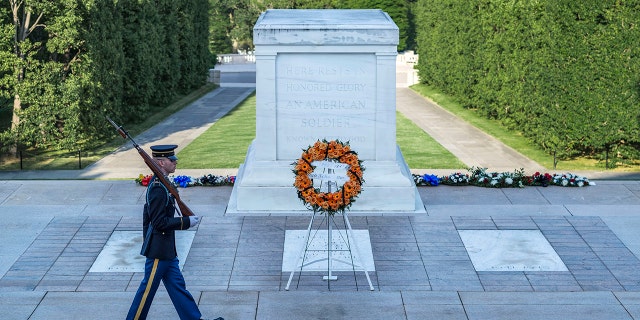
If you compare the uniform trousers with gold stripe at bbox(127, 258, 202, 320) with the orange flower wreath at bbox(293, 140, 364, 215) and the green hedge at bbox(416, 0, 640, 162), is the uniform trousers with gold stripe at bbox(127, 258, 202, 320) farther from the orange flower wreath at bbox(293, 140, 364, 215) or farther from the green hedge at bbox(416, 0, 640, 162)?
the green hedge at bbox(416, 0, 640, 162)

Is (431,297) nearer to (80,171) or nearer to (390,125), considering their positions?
(390,125)

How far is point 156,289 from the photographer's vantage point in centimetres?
918

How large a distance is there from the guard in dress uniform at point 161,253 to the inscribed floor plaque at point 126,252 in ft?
7.65

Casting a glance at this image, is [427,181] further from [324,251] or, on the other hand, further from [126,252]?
[126,252]

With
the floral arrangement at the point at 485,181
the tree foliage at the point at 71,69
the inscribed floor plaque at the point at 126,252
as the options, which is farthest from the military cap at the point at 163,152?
the tree foliage at the point at 71,69

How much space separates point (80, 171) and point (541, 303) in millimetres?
13241

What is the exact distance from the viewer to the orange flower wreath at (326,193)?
10.8m

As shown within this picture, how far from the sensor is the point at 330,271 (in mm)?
11172

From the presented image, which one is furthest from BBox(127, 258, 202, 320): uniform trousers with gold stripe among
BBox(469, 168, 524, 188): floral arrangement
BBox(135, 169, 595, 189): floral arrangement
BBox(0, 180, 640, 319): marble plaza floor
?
BBox(469, 168, 524, 188): floral arrangement

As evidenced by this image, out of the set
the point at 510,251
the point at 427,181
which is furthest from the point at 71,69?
the point at 510,251

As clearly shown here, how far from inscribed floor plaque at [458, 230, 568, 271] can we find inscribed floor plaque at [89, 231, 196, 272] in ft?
12.4

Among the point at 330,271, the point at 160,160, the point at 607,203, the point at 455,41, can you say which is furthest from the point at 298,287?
the point at 455,41

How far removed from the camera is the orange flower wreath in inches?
423

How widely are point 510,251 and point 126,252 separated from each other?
16.5 ft
